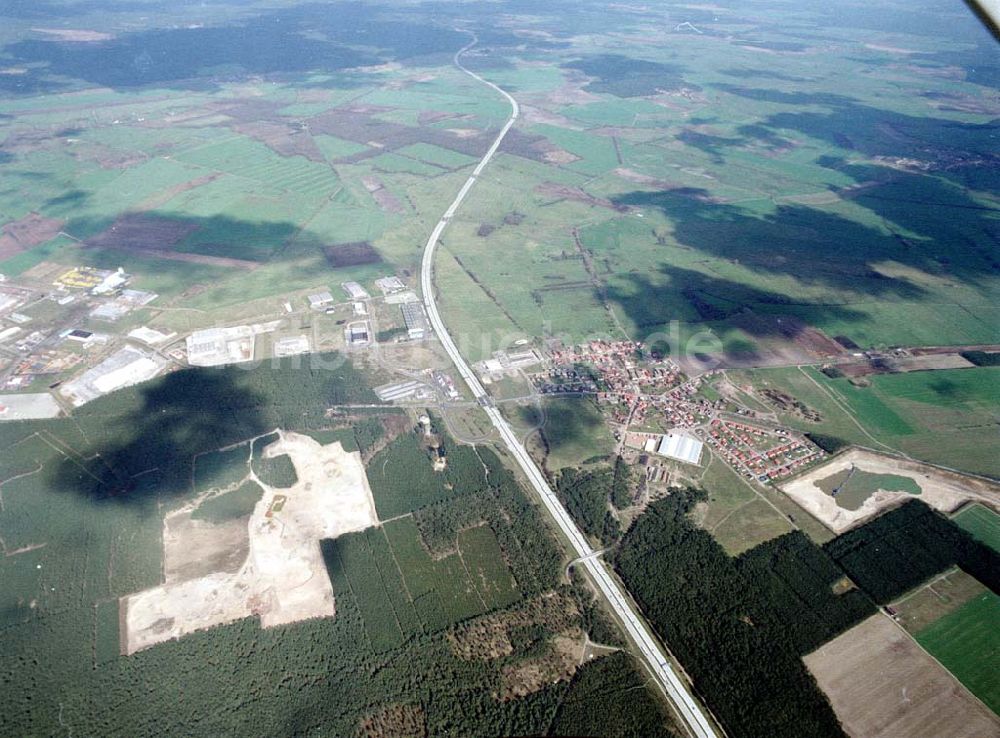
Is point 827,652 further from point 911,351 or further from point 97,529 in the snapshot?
point 97,529

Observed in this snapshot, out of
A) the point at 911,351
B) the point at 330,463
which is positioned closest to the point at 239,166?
the point at 330,463

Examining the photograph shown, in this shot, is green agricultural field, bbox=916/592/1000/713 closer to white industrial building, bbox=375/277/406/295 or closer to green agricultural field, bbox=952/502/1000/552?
green agricultural field, bbox=952/502/1000/552

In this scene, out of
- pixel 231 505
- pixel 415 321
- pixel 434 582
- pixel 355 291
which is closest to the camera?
pixel 434 582

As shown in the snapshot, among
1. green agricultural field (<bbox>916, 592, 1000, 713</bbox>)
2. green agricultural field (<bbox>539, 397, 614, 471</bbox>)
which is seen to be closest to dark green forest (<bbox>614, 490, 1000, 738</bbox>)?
green agricultural field (<bbox>916, 592, 1000, 713</bbox>)

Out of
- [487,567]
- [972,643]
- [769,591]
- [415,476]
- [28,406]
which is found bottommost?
[28,406]

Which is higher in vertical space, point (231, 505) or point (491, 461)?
point (491, 461)

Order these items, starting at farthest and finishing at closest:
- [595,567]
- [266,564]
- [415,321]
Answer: [415,321], [595,567], [266,564]

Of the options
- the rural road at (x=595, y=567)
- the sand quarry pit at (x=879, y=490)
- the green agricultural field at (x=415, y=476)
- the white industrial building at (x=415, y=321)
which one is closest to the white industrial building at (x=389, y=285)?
the white industrial building at (x=415, y=321)

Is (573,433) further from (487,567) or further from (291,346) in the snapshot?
(291,346)

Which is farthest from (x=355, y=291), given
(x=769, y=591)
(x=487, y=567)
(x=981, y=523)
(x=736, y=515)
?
(x=981, y=523)
